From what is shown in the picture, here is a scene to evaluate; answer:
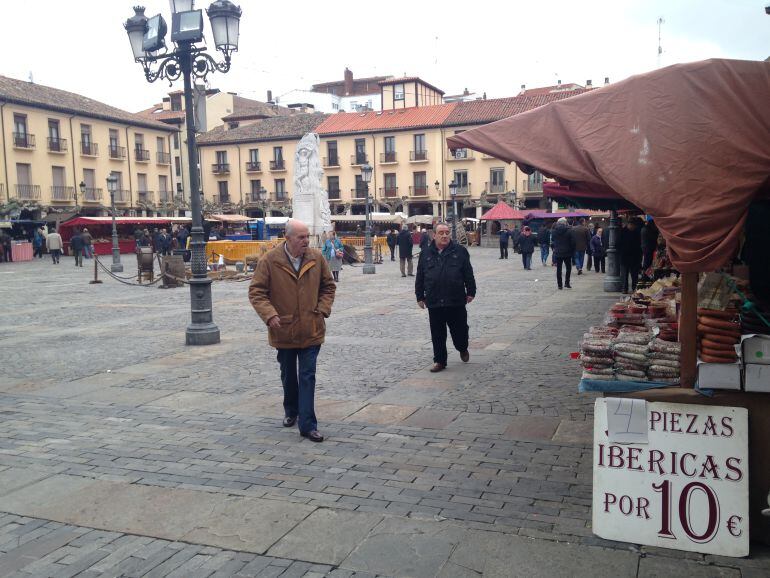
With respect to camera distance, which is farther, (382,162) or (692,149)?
(382,162)

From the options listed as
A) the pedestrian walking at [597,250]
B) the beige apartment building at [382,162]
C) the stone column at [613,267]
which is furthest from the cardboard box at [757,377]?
the beige apartment building at [382,162]

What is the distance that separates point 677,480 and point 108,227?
4324 cm

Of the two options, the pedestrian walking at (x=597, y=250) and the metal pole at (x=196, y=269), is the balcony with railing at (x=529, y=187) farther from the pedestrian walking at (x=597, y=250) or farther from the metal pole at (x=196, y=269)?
the metal pole at (x=196, y=269)

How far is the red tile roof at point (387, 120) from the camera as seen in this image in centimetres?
5500

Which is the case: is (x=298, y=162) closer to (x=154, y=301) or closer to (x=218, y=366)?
(x=154, y=301)

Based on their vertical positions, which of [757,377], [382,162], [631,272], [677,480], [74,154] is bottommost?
[677,480]

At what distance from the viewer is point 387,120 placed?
57.1 metres

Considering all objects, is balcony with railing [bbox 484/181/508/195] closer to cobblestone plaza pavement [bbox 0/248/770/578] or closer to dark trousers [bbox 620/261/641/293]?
dark trousers [bbox 620/261/641/293]

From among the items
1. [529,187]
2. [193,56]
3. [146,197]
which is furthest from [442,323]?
[146,197]

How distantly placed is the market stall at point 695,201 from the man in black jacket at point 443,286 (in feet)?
11.4

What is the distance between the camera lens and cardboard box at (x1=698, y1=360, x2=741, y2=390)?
3393 millimetres

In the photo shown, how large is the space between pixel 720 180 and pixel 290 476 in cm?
302

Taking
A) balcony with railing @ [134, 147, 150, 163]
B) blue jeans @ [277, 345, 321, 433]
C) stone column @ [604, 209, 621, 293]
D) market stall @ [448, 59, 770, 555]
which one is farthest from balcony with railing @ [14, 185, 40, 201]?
market stall @ [448, 59, 770, 555]

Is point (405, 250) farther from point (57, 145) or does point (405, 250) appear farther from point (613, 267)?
point (57, 145)
